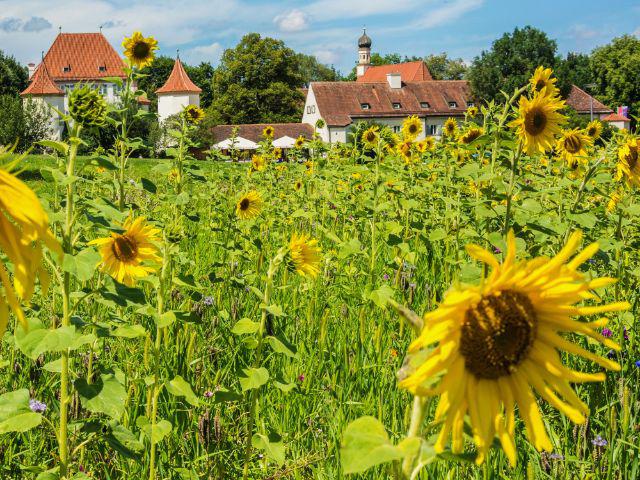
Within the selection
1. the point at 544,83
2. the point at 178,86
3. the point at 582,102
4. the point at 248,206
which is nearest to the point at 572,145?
the point at 544,83

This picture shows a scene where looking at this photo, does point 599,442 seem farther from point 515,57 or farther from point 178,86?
point 178,86

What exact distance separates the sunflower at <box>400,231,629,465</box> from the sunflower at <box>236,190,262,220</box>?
3.54m

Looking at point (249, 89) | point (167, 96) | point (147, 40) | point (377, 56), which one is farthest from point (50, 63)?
point (147, 40)

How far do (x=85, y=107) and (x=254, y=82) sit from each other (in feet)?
176

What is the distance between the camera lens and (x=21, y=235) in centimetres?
73

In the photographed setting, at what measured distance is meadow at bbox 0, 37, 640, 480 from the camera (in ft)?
2.81

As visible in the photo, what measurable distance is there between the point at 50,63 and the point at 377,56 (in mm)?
46817

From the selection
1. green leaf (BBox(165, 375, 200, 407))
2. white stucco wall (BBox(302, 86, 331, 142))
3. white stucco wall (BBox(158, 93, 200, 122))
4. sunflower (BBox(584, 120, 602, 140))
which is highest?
white stucco wall (BBox(158, 93, 200, 122))

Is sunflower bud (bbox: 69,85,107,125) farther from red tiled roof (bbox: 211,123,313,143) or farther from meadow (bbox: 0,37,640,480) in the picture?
red tiled roof (bbox: 211,123,313,143)

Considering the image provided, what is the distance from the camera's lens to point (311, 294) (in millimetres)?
3352

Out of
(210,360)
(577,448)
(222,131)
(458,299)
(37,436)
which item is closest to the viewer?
(458,299)

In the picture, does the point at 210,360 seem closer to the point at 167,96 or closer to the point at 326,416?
the point at 326,416

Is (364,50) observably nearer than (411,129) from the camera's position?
No

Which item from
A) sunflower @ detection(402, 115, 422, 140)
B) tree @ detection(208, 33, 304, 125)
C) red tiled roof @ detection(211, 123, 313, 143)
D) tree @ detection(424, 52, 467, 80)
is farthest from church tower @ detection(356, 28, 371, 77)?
sunflower @ detection(402, 115, 422, 140)
